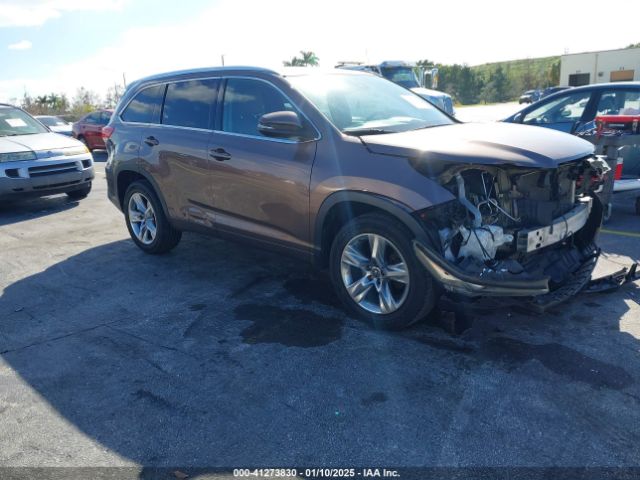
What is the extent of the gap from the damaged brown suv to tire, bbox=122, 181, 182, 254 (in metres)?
0.61

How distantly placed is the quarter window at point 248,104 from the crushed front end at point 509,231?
5.38 ft

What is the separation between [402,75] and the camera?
1798cm

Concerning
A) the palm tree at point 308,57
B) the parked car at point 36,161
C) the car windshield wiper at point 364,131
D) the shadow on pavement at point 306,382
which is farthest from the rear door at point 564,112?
the palm tree at point 308,57

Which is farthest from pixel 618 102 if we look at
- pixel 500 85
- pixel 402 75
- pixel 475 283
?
pixel 500 85

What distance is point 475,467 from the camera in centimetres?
257

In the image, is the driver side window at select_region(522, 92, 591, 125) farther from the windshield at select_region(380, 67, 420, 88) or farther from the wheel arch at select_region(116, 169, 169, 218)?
the windshield at select_region(380, 67, 420, 88)

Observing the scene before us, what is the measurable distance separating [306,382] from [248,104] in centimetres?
259

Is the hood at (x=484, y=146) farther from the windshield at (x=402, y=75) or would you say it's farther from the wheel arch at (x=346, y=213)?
the windshield at (x=402, y=75)

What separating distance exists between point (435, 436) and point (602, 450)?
0.80 metres

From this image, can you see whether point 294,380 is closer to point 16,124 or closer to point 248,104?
point 248,104

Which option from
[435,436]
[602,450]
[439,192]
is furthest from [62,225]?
[602,450]

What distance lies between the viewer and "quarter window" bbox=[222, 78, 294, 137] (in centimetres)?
455

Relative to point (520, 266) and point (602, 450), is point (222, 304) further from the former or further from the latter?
point (602, 450)

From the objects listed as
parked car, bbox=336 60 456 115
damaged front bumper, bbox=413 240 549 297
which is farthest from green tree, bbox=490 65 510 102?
damaged front bumper, bbox=413 240 549 297
